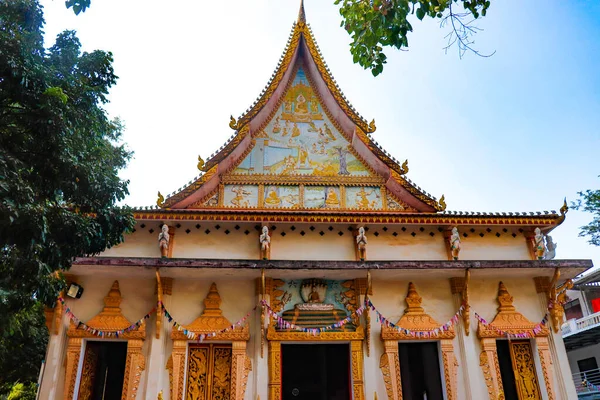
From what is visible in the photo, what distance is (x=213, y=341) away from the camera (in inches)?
391

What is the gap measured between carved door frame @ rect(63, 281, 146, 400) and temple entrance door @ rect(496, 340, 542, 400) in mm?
7571

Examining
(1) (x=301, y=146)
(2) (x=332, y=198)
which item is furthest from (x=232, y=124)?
(2) (x=332, y=198)

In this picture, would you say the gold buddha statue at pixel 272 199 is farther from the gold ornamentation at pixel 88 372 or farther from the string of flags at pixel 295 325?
the gold ornamentation at pixel 88 372

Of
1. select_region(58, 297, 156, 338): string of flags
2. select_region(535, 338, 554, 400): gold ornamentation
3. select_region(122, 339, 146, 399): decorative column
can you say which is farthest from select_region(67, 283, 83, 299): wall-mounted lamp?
select_region(535, 338, 554, 400): gold ornamentation

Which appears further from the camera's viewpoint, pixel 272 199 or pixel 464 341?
pixel 272 199

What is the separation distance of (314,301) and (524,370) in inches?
187

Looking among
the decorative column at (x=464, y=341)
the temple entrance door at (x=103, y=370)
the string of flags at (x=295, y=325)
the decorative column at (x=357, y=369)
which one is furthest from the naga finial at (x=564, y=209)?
the temple entrance door at (x=103, y=370)

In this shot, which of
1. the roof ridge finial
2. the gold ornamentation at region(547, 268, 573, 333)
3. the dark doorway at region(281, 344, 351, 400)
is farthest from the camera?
the roof ridge finial

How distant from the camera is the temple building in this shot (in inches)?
380

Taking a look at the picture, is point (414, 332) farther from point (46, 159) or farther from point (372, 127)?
point (46, 159)

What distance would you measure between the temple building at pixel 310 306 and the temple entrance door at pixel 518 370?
0.03m

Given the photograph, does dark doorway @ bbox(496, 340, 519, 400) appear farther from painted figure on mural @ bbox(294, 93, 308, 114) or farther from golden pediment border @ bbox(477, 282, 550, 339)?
painted figure on mural @ bbox(294, 93, 308, 114)

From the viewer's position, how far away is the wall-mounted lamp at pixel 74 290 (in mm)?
9812

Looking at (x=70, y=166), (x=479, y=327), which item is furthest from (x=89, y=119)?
(x=479, y=327)
